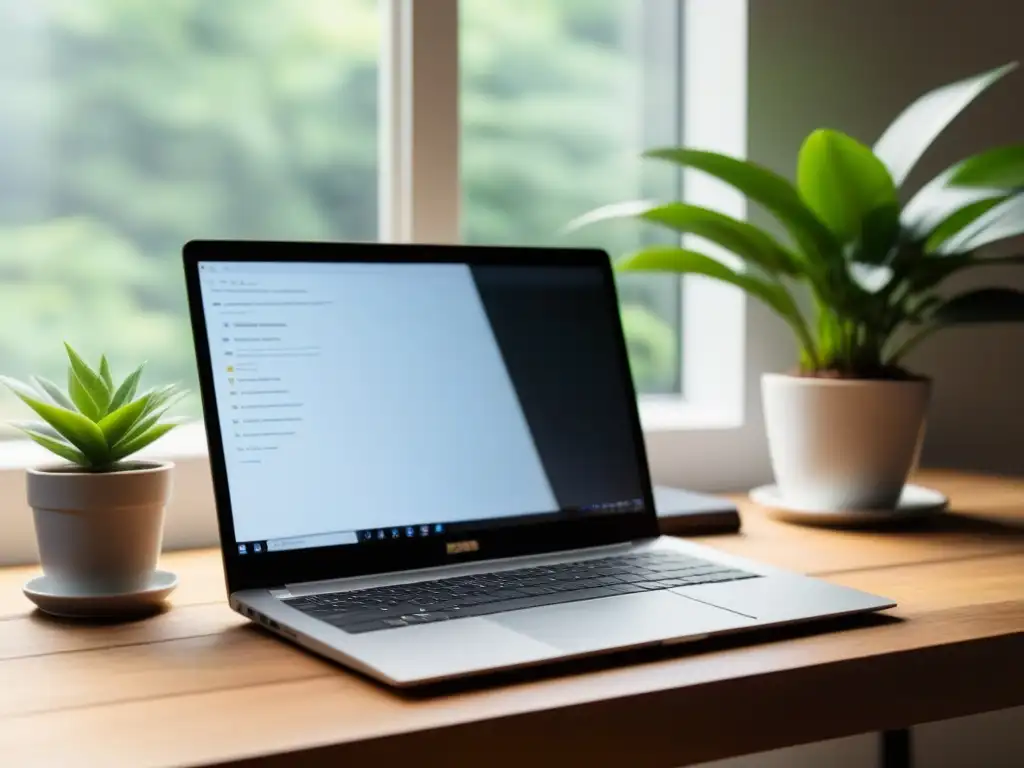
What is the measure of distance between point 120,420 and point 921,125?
89 centimetres

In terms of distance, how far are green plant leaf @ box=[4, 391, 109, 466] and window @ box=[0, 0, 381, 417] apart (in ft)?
1.27

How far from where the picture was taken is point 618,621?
820 mm

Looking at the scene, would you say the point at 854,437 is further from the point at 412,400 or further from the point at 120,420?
the point at 120,420

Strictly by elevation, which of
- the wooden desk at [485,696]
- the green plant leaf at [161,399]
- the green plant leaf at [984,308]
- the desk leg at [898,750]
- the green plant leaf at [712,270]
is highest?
the green plant leaf at [712,270]

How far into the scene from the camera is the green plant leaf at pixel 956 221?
127 centimetres

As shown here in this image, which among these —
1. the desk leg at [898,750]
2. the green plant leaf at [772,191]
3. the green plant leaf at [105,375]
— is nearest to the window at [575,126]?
the green plant leaf at [772,191]

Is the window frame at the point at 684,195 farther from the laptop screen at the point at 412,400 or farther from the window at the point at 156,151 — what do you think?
the laptop screen at the point at 412,400

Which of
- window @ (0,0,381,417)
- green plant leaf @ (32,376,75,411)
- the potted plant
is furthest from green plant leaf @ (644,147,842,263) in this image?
green plant leaf @ (32,376,75,411)

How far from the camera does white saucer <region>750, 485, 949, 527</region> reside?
49.2 inches

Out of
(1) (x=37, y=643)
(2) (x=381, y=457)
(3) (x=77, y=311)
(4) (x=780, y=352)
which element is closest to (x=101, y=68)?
(3) (x=77, y=311)

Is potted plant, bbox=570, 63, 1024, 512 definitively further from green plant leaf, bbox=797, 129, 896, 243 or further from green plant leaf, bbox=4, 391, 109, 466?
green plant leaf, bbox=4, 391, 109, 466

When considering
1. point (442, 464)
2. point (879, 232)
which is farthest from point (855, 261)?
point (442, 464)

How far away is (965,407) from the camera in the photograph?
172 cm

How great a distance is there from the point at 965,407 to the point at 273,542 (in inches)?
45.2
